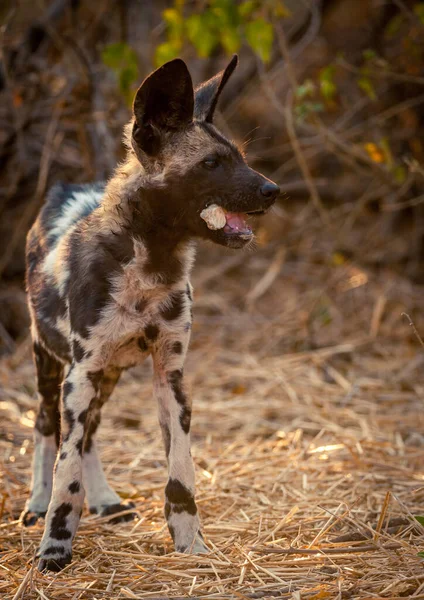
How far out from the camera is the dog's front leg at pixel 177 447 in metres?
3.53

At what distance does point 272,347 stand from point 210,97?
3.95 m

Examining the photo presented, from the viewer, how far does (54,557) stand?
11.1 feet

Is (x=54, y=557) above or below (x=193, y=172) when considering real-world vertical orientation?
below

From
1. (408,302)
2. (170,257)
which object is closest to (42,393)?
(170,257)

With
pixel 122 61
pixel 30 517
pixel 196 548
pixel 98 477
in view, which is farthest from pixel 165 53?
pixel 196 548

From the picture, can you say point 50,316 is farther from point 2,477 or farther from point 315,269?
point 315,269

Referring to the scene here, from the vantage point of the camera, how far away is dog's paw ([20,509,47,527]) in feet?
13.3

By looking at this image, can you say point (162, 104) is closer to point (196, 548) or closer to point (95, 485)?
point (196, 548)

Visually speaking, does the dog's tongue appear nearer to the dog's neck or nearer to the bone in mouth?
the bone in mouth

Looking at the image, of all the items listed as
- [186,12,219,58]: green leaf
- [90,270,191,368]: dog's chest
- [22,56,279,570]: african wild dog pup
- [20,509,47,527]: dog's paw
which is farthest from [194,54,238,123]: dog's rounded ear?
[186,12,219,58]: green leaf

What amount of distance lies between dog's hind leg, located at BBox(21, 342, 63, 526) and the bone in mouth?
133 centimetres

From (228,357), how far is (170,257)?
3.67 m

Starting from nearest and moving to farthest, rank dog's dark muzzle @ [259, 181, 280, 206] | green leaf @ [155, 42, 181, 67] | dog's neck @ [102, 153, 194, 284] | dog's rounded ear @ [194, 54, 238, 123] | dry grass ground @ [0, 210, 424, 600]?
dry grass ground @ [0, 210, 424, 600] < dog's dark muzzle @ [259, 181, 280, 206] < dog's neck @ [102, 153, 194, 284] < dog's rounded ear @ [194, 54, 238, 123] < green leaf @ [155, 42, 181, 67]

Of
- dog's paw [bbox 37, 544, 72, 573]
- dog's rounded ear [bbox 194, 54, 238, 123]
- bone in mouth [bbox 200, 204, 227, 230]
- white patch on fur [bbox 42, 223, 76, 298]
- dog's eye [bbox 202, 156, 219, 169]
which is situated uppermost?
dog's rounded ear [bbox 194, 54, 238, 123]
